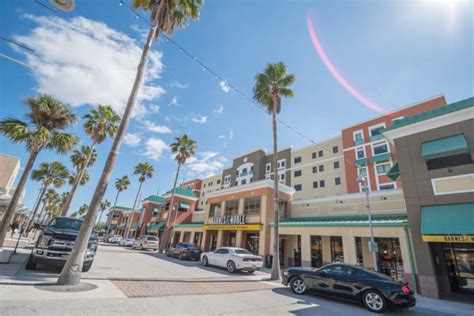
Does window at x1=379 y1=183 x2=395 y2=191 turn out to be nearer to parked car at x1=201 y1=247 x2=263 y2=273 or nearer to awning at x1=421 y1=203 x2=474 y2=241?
awning at x1=421 y1=203 x2=474 y2=241

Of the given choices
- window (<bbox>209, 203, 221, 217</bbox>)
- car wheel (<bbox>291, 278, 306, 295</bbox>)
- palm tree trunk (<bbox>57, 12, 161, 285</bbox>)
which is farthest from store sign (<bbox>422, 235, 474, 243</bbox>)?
window (<bbox>209, 203, 221, 217</bbox>)

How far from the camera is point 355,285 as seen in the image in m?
8.13

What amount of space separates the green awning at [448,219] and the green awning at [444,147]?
101 inches

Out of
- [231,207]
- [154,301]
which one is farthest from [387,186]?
[154,301]

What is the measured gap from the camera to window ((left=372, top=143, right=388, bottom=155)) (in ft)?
107

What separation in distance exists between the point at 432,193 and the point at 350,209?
31.5ft

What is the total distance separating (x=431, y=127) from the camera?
1187 cm

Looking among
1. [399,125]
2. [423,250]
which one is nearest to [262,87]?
[399,125]

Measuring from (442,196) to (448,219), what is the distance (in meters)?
1.24

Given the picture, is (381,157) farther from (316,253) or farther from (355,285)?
(355,285)

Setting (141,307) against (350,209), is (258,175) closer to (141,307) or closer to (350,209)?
(350,209)

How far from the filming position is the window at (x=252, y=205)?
2386cm

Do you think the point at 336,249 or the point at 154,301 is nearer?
the point at 154,301

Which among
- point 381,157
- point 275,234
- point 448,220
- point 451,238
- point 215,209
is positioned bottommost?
point 275,234
